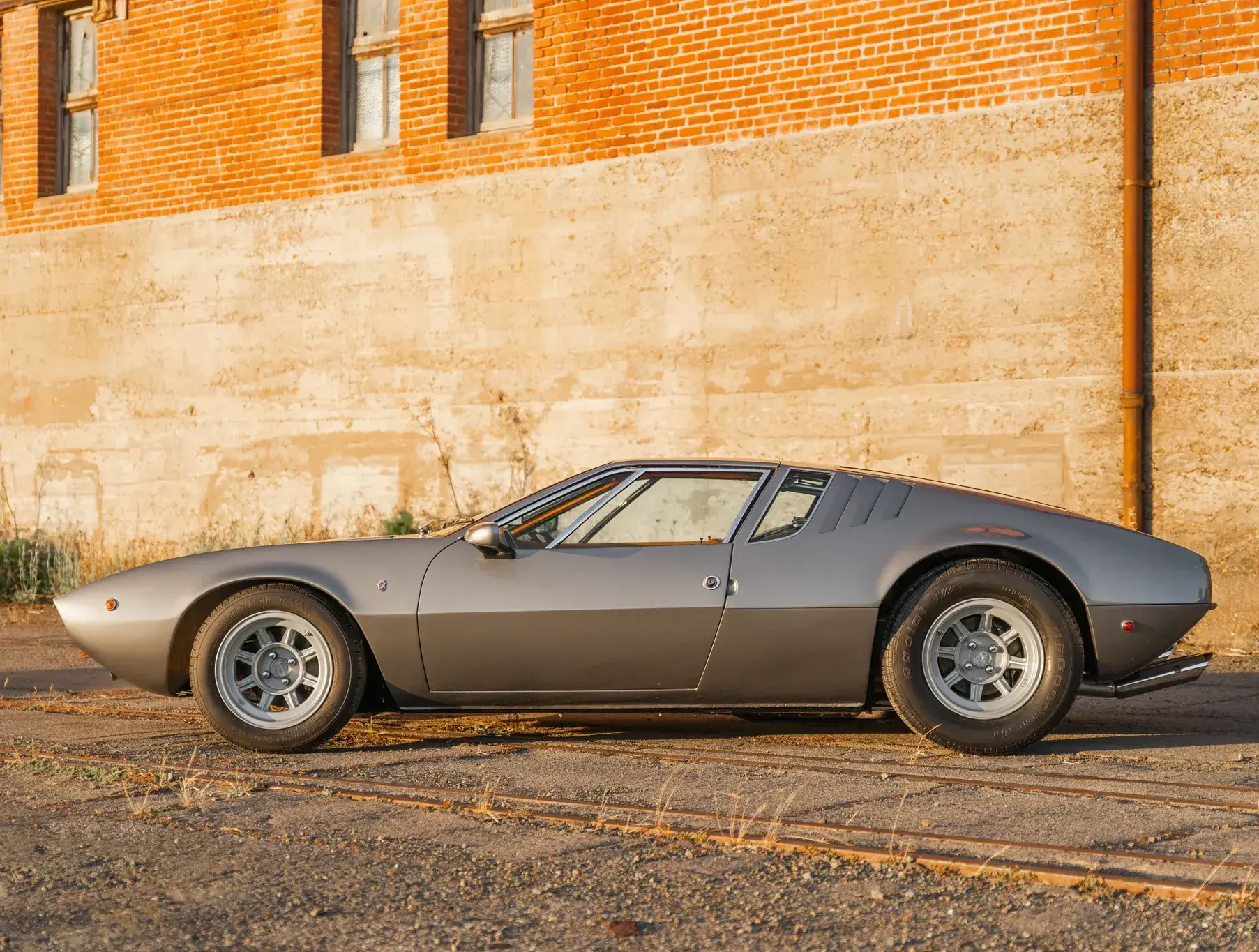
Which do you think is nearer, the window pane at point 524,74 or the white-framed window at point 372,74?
the window pane at point 524,74

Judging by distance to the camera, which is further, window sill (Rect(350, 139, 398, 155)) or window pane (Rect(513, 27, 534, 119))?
window sill (Rect(350, 139, 398, 155))

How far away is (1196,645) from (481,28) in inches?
321

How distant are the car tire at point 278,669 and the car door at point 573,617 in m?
0.35

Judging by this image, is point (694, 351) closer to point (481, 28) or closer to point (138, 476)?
point (481, 28)

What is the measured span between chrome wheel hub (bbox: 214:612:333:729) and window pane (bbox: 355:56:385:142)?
30.0ft

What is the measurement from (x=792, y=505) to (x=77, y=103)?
13.0 metres

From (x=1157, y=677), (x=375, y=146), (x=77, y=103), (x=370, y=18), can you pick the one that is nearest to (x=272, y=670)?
(x=1157, y=677)

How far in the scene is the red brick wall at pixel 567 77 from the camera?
1123 centimetres

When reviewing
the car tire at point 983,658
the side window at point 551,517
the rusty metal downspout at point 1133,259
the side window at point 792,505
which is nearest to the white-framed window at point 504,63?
the rusty metal downspout at point 1133,259

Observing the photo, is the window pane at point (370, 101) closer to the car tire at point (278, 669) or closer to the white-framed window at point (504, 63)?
the white-framed window at point (504, 63)

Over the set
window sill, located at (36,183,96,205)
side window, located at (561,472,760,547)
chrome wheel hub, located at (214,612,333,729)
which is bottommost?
chrome wheel hub, located at (214,612,333,729)

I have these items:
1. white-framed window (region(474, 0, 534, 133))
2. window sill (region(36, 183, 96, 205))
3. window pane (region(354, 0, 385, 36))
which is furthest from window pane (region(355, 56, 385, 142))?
window sill (region(36, 183, 96, 205))

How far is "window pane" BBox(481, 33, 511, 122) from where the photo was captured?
14172 mm

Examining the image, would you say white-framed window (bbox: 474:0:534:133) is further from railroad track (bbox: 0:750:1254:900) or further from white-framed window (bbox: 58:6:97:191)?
railroad track (bbox: 0:750:1254:900)
